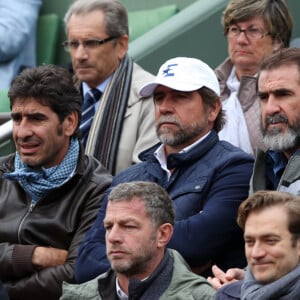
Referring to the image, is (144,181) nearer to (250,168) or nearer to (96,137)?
(250,168)

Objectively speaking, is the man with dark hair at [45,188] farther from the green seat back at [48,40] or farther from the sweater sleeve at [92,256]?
the green seat back at [48,40]

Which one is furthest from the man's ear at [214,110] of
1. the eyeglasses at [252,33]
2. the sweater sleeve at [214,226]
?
the eyeglasses at [252,33]

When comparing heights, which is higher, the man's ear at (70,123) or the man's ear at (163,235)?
the man's ear at (70,123)

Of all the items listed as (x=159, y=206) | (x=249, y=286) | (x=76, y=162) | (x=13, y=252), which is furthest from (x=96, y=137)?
(x=249, y=286)

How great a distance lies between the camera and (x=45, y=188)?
23.9ft

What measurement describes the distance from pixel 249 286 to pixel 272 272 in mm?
140

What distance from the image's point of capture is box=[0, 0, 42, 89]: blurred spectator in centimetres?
992

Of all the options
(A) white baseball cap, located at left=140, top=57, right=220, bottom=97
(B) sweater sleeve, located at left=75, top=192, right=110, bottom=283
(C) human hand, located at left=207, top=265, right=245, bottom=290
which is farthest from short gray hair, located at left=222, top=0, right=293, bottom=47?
(C) human hand, located at left=207, top=265, right=245, bottom=290

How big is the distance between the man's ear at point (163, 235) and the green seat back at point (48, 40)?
420cm

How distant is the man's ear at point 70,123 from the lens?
749 centimetres

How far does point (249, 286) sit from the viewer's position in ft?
19.4

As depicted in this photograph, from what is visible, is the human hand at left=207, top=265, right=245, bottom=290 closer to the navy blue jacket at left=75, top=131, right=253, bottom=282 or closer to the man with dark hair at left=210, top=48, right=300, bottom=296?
the navy blue jacket at left=75, top=131, right=253, bottom=282

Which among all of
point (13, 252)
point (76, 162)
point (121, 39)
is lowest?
point (13, 252)

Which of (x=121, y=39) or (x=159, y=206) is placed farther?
(x=121, y=39)
